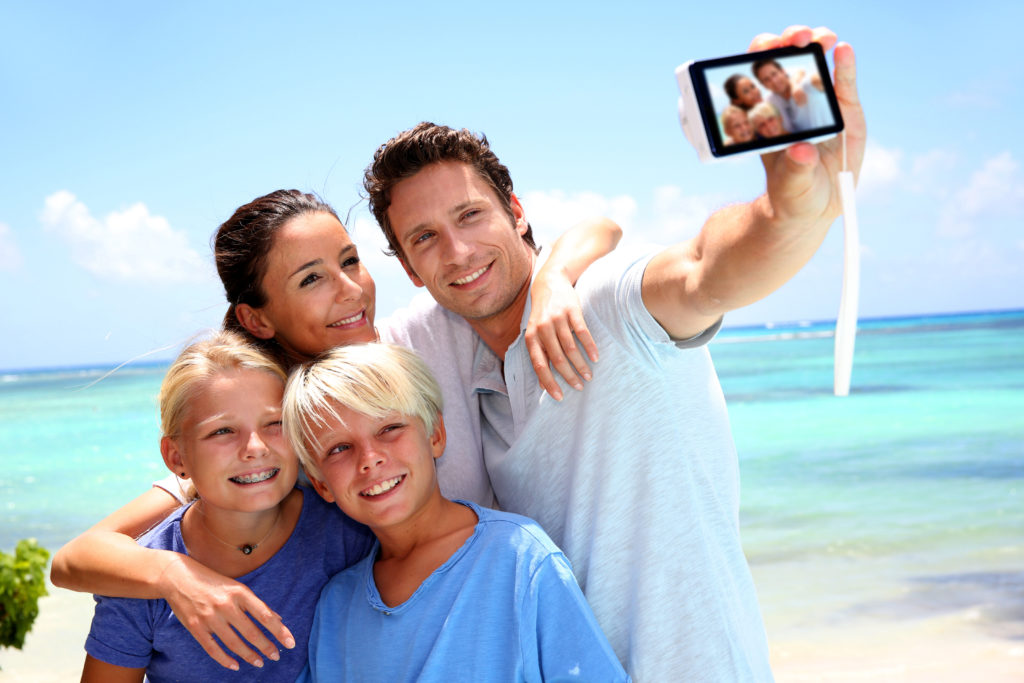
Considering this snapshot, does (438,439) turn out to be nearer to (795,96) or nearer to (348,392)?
(348,392)

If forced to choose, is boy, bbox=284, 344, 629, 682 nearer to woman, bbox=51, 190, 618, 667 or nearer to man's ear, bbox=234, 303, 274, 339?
woman, bbox=51, 190, 618, 667

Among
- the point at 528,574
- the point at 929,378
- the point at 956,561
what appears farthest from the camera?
the point at 929,378

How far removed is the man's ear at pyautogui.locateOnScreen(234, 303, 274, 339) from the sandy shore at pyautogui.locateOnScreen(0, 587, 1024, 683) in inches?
133

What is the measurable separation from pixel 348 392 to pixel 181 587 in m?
0.68

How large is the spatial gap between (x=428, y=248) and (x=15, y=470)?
13.5 m

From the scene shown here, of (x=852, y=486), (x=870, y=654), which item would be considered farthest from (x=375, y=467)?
(x=852, y=486)

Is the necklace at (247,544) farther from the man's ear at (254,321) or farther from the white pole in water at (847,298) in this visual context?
the white pole in water at (847,298)

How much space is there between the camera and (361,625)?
7.28 ft

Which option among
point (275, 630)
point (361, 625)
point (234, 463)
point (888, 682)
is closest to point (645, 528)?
point (361, 625)

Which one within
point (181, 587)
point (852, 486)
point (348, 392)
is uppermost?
point (348, 392)

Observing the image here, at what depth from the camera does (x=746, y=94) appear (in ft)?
4.54

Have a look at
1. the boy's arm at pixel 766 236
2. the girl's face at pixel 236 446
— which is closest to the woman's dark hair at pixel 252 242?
the girl's face at pixel 236 446

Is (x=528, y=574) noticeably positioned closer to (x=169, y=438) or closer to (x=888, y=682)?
(x=169, y=438)

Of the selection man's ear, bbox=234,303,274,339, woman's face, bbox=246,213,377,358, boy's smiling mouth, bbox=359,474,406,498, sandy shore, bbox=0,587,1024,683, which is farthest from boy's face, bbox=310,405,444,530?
sandy shore, bbox=0,587,1024,683
